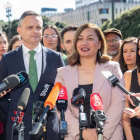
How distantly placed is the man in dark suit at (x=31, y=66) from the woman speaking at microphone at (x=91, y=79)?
36 centimetres

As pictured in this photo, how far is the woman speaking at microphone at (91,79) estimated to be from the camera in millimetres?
3961

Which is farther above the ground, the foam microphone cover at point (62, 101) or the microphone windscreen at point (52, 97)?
the microphone windscreen at point (52, 97)

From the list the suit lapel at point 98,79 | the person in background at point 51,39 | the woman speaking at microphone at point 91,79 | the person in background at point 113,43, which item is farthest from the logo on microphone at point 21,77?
the person in background at point 51,39

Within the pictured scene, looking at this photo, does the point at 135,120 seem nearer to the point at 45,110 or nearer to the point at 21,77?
the point at 21,77

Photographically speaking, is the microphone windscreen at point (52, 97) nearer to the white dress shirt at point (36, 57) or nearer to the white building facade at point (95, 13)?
the white dress shirt at point (36, 57)

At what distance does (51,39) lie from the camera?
7254mm

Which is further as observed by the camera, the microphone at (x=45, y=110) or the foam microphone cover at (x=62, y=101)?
the foam microphone cover at (x=62, y=101)

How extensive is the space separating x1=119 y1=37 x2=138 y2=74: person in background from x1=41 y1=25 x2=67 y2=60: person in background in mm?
1465

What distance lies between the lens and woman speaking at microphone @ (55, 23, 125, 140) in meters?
3.96

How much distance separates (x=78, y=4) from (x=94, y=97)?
134 metres

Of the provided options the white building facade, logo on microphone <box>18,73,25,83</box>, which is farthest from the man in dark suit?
the white building facade

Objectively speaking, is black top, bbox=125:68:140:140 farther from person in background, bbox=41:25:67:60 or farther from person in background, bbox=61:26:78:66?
person in background, bbox=41:25:67:60

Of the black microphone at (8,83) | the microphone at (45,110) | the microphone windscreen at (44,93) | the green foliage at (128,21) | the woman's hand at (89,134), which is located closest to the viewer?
the microphone at (45,110)

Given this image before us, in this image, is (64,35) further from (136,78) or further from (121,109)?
(121,109)
